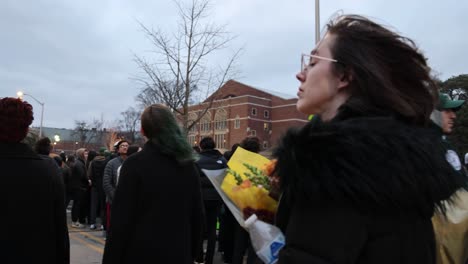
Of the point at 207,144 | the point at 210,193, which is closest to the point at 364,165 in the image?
the point at 210,193

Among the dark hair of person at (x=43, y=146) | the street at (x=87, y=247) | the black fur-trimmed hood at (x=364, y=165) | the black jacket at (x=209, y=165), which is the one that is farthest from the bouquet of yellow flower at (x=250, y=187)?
the dark hair of person at (x=43, y=146)

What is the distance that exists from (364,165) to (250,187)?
54 cm

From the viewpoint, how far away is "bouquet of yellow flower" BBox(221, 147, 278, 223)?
62.2 inches

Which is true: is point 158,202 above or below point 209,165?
below

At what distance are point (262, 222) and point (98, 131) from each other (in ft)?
249

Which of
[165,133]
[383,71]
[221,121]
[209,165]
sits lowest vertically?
[209,165]

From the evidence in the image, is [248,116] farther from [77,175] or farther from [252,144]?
[252,144]

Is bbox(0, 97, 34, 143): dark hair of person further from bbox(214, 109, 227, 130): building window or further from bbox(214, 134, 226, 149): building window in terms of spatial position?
bbox(214, 134, 226, 149): building window

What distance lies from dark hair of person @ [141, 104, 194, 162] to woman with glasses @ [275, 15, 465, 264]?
79.0 inches

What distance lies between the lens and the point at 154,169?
10.3 feet

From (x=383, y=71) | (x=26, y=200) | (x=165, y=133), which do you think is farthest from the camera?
(x=165, y=133)

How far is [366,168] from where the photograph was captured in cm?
121

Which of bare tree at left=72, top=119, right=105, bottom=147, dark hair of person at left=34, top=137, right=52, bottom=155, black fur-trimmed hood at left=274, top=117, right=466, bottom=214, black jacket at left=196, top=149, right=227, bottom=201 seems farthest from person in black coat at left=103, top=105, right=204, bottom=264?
bare tree at left=72, top=119, right=105, bottom=147

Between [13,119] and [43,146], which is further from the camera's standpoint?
[43,146]
